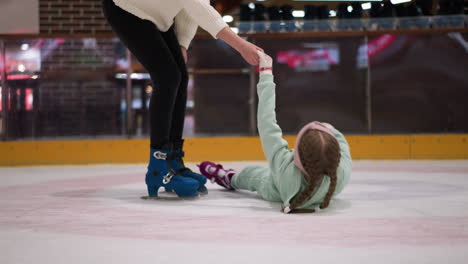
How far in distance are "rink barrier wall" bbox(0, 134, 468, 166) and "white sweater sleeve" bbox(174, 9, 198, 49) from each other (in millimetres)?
2020

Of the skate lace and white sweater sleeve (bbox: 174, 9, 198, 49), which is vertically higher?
white sweater sleeve (bbox: 174, 9, 198, 49)

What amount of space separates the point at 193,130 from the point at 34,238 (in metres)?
3.09

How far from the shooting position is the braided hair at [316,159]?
1.61 metres

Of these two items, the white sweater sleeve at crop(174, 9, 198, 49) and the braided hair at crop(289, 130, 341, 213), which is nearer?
the braided hair at crop(289, 130, 341, 213)

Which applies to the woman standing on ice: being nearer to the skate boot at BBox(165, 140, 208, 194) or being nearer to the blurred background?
the skate boot at BBox(165, 140, 208, 194)

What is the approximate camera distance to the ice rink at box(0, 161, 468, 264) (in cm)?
115

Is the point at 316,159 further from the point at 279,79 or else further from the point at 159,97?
the point at 279,79

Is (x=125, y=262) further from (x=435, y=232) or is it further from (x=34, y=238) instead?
(x=435, y=232)

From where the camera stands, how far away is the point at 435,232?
54.7 inches

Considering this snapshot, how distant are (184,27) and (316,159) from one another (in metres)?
0.98

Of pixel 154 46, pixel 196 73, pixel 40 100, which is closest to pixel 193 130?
pixel 196 73

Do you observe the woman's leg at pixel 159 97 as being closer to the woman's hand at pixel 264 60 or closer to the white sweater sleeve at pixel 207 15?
the white sweater sleeve at pixel 207 15

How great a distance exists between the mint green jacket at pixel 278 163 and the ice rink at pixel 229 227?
0.06 metres

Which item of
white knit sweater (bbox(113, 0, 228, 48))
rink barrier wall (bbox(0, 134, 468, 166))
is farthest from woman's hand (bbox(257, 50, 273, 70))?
rink barrier wall (bbox(0, 134, 468, 166))
